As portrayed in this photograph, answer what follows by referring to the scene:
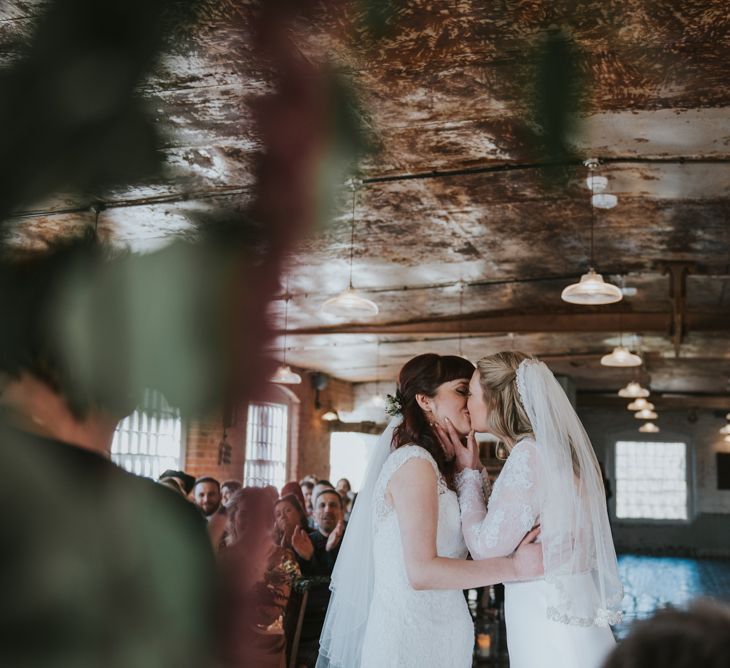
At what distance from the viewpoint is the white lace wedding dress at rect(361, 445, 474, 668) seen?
2.29 metres

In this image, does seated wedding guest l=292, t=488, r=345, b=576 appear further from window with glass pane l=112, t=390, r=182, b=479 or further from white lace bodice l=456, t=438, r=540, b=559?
window with glass pane l=112, t=390, r=182, b=479

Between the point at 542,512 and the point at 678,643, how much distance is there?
1.75 metres

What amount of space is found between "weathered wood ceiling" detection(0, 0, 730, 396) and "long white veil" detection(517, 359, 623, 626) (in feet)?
1.95

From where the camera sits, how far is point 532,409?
232cm

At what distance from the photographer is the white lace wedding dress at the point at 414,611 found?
229 cm

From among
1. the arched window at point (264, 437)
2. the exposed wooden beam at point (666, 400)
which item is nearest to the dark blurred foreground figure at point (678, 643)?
the arched window at point (264, 437)

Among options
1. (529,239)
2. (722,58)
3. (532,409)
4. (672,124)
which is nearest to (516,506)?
(532,409)

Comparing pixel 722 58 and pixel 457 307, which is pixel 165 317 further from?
pixel 457 307

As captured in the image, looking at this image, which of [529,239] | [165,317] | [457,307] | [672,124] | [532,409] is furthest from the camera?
[457,307]

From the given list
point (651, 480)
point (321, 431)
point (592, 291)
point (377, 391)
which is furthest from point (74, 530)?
point (651, 480)

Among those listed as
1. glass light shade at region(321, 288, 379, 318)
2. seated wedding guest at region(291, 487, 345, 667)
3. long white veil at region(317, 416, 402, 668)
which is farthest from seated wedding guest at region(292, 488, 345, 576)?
long white veil at region(317, 416, 402, 668)

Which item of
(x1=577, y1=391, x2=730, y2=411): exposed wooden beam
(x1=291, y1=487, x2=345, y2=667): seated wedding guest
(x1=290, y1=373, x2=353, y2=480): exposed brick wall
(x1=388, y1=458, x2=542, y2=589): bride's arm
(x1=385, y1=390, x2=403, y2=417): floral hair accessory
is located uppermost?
(x1=577, y1=391, x2=730, y2=411): exposed wooden beam

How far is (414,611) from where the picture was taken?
2.30m

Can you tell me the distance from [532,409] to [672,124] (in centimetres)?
282
